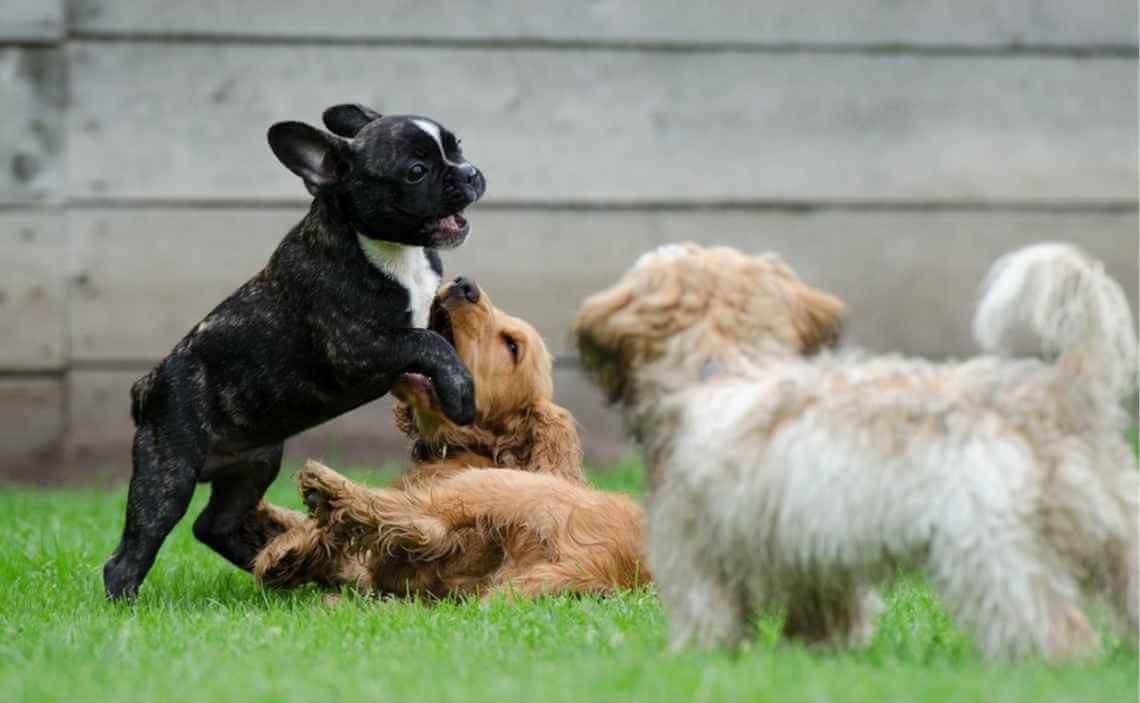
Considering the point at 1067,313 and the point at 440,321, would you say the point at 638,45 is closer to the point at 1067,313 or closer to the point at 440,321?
the point at 440,321

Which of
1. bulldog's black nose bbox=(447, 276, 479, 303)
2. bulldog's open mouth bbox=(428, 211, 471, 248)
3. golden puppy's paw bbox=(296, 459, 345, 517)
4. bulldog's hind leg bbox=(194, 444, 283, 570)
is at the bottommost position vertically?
bulldog's hind leg bbox=(194, 444, 283, 570)

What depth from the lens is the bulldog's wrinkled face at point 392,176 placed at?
5547mm

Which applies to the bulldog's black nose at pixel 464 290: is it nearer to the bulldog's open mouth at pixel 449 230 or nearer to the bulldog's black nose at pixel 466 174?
the bulldog's open mouth at pixel 449 230

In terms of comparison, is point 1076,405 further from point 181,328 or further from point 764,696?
point 181,328

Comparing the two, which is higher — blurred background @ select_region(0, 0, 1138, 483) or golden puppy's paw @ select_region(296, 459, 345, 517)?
blurred background @ select_region(0, 0, 1138, 483)

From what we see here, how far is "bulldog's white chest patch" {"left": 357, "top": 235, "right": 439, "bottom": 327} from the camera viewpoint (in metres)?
5.61

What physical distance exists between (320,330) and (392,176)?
570 millimetres

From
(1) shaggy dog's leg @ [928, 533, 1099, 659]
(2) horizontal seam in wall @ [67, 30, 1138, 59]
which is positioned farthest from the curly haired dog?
(2) horizontal seam in wall @ [67, 30, 1138, 59]

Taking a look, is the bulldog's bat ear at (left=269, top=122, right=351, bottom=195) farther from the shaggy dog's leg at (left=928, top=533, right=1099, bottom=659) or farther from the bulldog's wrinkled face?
the shaggy dog's leg at (left=928, top=533, right=1099, bottom=659)

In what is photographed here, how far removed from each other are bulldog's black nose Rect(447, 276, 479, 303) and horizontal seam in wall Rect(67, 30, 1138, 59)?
3943 millimetres

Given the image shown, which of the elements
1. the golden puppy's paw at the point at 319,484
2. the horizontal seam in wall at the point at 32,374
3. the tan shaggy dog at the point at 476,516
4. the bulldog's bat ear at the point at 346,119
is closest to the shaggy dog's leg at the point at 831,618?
the tan shaggy dog at the point at 476,516

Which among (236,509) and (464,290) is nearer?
(464,290)

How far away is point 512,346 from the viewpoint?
5.95m

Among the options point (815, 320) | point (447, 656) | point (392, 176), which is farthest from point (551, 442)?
point (815, 320)
